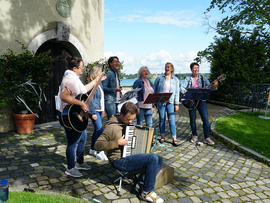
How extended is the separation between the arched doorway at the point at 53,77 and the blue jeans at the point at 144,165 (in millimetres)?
5689

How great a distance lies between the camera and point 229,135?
6.88 meters

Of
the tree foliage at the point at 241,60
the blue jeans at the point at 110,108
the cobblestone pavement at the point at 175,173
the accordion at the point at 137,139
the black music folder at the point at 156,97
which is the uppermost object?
the tree foliage at the point at 241,60

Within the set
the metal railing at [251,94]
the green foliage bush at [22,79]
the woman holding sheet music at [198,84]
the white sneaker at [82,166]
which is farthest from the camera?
the metal railing at [251,94]

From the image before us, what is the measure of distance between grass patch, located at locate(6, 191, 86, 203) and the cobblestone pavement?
0.29 m

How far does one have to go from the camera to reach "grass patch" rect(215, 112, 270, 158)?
600 cm

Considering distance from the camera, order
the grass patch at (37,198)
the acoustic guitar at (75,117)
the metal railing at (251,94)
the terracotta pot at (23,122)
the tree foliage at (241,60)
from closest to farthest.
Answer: the grass patch at (37,198), the acoustic guitar at (75,117), the terracotta pot at (23,122), the metal railing at (251,94), the tree foliage at (241,60)

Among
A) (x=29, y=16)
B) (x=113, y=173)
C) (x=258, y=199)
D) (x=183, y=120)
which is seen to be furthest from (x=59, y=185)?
(x=183, y=120)

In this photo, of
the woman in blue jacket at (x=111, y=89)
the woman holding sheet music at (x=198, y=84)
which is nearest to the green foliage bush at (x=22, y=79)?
the woman in blue jacket at (x=111, y=89)

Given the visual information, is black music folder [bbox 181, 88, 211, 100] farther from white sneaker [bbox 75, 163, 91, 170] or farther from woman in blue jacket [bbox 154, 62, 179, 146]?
white sneaker [bbox 75, 163, 91, 170]

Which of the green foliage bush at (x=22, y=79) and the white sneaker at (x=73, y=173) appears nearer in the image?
the white sneaker at (x=73, y=173)

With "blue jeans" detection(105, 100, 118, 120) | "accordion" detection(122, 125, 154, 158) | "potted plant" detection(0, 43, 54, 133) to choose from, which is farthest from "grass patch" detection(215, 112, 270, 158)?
"potted plant" detection(0, 43, 54, 133)

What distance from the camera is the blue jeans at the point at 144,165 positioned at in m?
3.32

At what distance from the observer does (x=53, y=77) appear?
330 inches

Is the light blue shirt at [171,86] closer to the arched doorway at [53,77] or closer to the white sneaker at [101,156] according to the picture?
the white sneaker at [101,156]
